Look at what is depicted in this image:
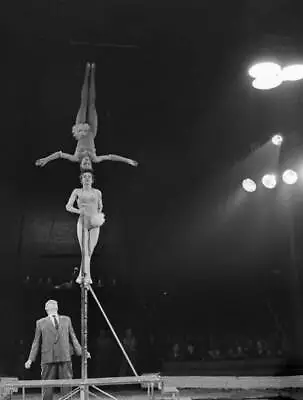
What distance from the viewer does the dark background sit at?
115 inches

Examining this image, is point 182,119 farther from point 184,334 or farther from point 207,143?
point 184,334

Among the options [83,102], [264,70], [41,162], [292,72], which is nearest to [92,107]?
[83,102]

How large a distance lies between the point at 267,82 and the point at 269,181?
0.62m

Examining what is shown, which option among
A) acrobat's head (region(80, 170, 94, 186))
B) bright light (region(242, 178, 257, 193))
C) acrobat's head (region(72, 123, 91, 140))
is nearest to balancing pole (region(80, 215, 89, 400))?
acrobat's head (region(80, 170, 94, 186))

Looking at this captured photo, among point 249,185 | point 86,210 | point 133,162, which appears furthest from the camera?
point 249,185

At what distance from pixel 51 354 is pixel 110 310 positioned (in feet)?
1.95

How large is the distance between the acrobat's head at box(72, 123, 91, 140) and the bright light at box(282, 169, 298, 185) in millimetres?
1221

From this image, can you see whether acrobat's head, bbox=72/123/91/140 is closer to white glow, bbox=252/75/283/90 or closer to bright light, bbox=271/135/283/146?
white glow, bbox=252/75/283/90

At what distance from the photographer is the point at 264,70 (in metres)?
2.93

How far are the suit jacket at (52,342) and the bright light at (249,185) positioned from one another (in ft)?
4.39

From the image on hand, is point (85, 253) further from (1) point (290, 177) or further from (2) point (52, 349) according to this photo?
(1) point (290, 177)

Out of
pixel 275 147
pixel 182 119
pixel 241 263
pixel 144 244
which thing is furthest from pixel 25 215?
pixel 275 147

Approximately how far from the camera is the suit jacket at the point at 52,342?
102 inches

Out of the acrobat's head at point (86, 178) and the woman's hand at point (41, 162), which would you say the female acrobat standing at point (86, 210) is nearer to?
the acrobat's head at point (86, 178)
